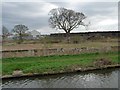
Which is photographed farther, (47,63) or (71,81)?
(47,63)

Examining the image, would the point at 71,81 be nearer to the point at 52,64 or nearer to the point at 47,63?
the point at 52,64

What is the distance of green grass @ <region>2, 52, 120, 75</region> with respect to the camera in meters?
21.8

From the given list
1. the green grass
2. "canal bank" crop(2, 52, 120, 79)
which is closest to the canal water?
"canal bank" crop(2, 52, 120, 79)

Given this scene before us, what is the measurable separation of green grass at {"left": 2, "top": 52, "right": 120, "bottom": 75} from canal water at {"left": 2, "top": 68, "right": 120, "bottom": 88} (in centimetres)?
124

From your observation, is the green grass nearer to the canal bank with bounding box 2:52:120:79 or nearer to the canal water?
the canal bank with bounding box 2:52:120:79

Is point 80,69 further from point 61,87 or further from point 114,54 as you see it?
point 114,54

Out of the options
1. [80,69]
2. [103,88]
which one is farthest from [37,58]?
[103,88]

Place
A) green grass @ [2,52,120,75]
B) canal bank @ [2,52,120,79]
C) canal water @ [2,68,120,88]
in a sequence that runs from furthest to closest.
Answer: green grass @ [2,52,120,75] < canal bank @ [2,52,120,79] < canal water @ [2,68,120,88]

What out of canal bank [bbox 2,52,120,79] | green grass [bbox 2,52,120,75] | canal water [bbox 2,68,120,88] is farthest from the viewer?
green grass [bbox 2,52,120,75]

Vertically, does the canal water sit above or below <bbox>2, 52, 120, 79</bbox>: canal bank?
below

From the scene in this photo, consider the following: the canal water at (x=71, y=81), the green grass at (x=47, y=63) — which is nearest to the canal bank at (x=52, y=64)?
the green grass at (x=47, y=63)

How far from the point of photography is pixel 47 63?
2341 cm

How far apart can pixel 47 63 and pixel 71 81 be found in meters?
5.26

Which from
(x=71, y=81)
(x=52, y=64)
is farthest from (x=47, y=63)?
(x=71, y=81)
